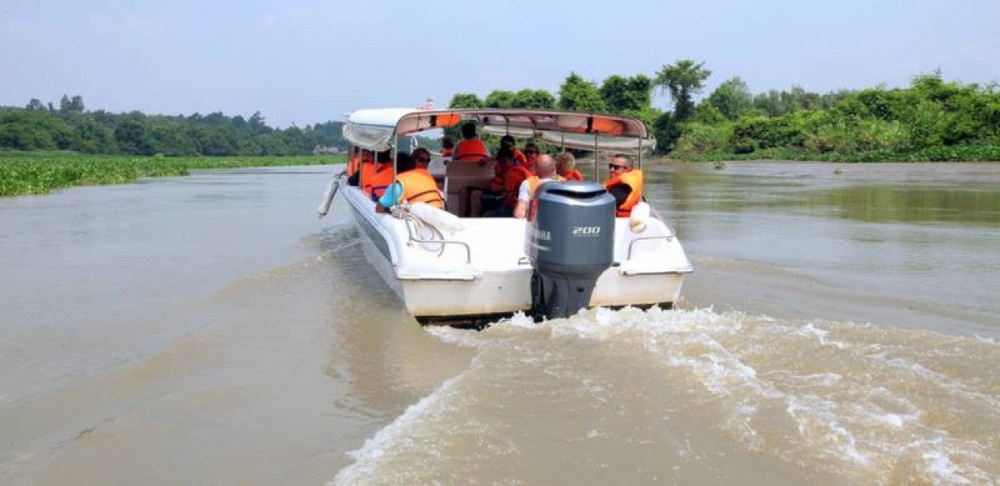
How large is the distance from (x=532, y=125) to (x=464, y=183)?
1159mm

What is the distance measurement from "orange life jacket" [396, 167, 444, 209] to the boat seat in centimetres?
162

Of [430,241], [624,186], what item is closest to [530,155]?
[624,186]

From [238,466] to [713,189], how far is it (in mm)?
21335

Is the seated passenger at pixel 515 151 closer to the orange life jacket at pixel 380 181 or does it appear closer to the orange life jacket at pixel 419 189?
the orange life jacket at pixel 380 181

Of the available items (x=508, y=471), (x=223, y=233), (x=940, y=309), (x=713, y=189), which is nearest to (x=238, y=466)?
(x=508, y=471)

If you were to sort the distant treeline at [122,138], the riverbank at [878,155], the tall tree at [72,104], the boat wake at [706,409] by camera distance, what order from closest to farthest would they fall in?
the boat wake at [706,409]
the riverbank at [878,155]
the distant treeline at [122,138]
the tall tree at [72,104]

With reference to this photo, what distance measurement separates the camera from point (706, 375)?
168 inches

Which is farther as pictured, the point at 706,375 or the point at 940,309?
the point at 940,309

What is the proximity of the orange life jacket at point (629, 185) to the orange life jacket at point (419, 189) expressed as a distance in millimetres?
1414

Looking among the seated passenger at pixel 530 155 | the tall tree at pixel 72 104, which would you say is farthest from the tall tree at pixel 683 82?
the tall tree at pixel 72 104

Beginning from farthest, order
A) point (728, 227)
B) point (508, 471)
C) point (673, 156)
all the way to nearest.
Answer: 1. point (673, 156)
2. point (728, 227)
3. point (508, 471)

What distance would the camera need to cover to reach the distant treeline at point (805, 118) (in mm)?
31312

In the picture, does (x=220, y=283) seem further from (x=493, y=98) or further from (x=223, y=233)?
(x=493, y=98)

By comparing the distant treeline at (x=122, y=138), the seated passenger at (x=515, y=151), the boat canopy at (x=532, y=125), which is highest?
the distant treeline at (x=122, y=138)
